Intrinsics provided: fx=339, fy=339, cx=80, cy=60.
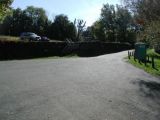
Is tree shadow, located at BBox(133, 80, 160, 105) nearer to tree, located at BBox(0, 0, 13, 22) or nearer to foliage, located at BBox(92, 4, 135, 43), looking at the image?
tree, located at BBox(0, 0, 13, 22)

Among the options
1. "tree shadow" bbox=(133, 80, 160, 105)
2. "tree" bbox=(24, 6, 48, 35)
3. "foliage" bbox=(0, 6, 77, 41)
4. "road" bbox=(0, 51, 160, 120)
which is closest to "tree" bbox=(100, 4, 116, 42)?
"foliage" bbox=(0, 6, 77, 41)

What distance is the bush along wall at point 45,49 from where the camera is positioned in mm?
38553

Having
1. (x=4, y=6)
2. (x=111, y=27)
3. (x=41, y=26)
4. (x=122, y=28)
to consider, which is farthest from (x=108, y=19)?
(x=4, y=6)

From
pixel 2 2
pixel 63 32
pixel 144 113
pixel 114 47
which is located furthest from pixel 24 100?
pixel 63 32

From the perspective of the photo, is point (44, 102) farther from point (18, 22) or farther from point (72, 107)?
point (18, 22)

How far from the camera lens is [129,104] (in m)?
11.2

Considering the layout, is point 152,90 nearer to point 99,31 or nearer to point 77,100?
point 77,100

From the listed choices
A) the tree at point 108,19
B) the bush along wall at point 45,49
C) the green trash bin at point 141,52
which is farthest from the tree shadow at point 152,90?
the tree at point 108,19

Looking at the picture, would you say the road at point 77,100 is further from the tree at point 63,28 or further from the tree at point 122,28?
the tree at point 122,28

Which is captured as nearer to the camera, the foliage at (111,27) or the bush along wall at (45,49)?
the bush along wall at (45,49)

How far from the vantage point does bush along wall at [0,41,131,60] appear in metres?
38.6

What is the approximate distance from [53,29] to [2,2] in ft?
252

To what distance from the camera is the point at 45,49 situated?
45000 millimetres

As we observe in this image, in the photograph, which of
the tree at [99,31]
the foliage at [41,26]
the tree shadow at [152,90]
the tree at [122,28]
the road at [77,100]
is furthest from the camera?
the tree at [99,31]
